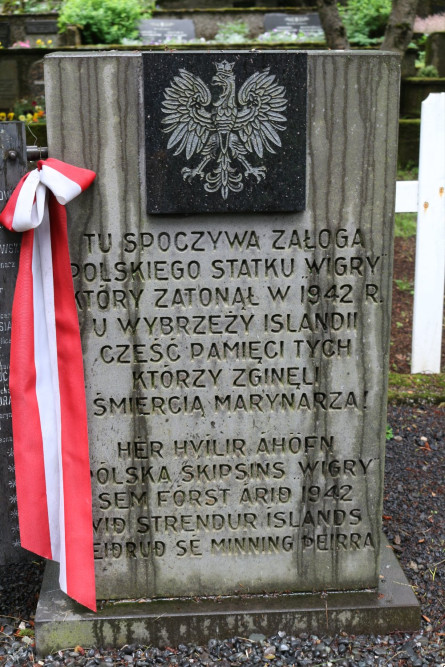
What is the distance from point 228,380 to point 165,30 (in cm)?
1254

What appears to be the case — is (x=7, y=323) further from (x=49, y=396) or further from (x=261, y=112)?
(x=261, y=112)

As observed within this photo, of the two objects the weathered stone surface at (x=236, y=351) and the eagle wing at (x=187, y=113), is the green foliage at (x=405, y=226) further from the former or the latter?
the eagle wing at (x=187, y=113)

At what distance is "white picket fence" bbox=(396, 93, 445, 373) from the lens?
4.87 metres

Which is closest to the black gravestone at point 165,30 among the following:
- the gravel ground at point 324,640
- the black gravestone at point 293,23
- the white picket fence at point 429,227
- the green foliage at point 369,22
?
the black gravestone at point 293,23

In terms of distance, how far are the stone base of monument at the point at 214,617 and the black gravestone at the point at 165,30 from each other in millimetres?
12094

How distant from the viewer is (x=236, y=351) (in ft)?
8.86

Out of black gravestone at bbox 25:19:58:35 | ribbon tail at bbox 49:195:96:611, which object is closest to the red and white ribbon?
ribbon tail at bbox 49:195:96:611

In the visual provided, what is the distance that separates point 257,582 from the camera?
287 centimetres

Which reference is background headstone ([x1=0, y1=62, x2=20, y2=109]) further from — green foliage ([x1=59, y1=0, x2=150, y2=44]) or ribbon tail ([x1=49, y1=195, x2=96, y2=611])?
ribbon tail ([x1=49, y1=195, x2=96, y2=611])

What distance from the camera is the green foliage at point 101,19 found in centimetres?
1284

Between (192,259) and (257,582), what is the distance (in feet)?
3.99

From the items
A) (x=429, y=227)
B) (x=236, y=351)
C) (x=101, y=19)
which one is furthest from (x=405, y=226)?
(x=101, y=19)

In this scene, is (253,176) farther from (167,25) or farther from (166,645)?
(167,25)

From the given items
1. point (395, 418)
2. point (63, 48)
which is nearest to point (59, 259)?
point (395, 418)
